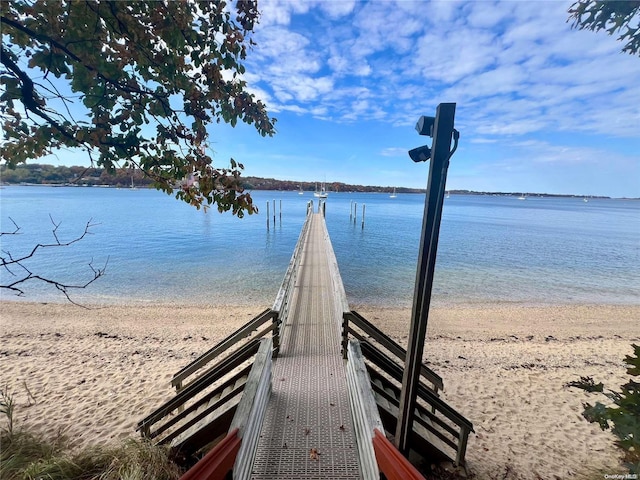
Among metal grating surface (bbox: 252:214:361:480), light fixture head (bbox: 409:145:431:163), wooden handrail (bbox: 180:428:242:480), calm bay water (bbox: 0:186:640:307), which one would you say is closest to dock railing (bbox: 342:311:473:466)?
metal grating surface (bbox: 252:214:361:480)

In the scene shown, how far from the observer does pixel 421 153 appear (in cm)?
252

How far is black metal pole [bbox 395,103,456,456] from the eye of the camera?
2232 millimetres

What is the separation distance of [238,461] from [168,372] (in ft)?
22.1

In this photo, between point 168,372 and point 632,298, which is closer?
point 168,372

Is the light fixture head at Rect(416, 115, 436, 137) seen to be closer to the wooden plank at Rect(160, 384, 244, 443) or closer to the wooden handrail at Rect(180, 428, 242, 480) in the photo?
the wooden handrail at Rect(180, 428, 242, 480)

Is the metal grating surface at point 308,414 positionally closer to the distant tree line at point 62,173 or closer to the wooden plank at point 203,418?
the wooden plank at point 203,418

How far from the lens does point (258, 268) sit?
20.2 metres

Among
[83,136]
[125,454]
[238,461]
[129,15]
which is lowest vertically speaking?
[125,454]

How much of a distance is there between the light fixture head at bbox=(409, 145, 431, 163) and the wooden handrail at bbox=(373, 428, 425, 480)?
206cm

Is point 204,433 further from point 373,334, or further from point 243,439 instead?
point 373,334

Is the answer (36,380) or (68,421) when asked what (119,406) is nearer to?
(68,421)

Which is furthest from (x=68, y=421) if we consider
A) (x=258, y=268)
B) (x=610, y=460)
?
(x=258, y=268)

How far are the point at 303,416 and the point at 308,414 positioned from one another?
0.20 feet

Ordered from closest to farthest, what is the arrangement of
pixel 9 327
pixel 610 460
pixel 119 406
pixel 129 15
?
1. pixel 129 15
2. pixel 610 460
3. pixel 119 406
4. pixel 9 327
